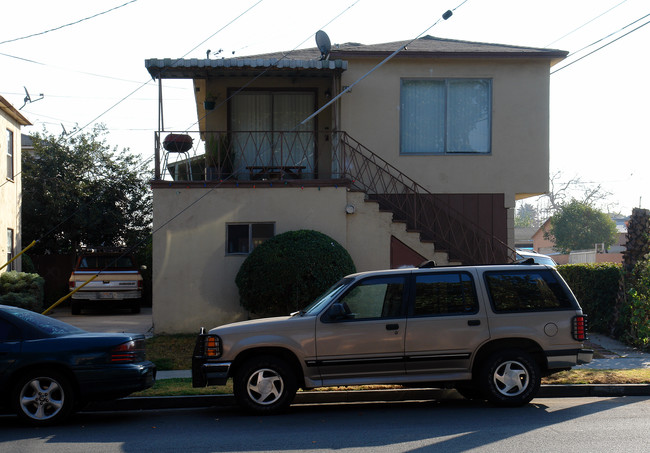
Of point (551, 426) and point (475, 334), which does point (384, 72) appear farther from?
point (551, 426)

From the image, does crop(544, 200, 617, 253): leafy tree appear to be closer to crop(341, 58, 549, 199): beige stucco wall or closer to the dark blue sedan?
crop(341, 58, 549, 199): beige stucco wall

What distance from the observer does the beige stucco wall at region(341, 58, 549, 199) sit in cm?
1664

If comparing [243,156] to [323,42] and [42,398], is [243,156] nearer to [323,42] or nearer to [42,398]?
[323,42]

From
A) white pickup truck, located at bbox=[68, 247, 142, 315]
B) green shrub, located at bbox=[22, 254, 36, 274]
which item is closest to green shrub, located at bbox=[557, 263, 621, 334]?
white pickup truck, located at bbox=[68, 247, 142, 315]

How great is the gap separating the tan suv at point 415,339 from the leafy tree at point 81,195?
1795 centimetres

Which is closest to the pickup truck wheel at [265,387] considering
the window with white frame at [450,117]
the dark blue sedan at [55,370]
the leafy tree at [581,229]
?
the dark blue sedan at [55,370]

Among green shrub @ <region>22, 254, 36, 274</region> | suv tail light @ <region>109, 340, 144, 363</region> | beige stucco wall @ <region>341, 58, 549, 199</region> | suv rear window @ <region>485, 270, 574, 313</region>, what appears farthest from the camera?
green shrub @ <region>22, 254, 36, 274</region>

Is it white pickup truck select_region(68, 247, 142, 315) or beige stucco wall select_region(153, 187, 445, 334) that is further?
white pickup truck select_region(68, 247, 142, 315)

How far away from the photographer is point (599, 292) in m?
15.1

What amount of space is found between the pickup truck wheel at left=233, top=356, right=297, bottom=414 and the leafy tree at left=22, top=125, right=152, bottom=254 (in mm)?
17985

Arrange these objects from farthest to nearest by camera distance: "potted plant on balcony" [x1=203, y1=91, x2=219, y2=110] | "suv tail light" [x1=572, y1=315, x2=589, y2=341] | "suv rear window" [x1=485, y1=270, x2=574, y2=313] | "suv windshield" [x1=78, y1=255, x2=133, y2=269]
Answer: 1. "suv windshield" [x1=78, y1=255, x2=133, y2=269]
2. "potted plant on balcony" [x1=203, y1=91, x2=219, y2=110]
3. "suv rear window" [x1=485, y1=270, x2=574, y2=313]
4. "suv tail light" [x1=572, y1=315, x2=589, y2=341]

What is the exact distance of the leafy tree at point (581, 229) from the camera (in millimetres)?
51031

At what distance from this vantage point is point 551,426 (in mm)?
7676

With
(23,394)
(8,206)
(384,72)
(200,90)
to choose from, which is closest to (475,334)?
(23,394)
